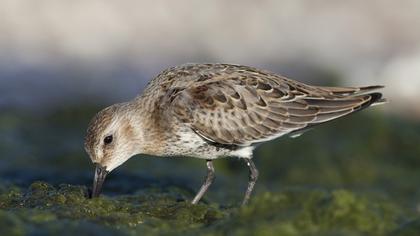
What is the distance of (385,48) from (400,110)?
191 inches

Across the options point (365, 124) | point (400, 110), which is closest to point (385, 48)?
point (400, 110)

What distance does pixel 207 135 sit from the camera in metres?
7.38

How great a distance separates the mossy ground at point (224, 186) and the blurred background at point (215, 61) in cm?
3

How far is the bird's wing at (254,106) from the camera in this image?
7414 mm

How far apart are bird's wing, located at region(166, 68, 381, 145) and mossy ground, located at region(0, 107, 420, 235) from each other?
65 centimetres

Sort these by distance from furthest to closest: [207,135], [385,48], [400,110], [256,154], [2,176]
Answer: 1. [385,48]
2. [400,110]
3. [256,154]
4. [2,176]
5. [207,135]

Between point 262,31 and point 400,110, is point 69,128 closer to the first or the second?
point 400,110

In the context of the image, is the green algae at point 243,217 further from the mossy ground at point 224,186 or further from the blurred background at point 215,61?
the blurred background at point 215,61

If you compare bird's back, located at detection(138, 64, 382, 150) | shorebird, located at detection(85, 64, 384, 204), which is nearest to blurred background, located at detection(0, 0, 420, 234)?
shorebird, located at detection(85, 64, 384, 204)

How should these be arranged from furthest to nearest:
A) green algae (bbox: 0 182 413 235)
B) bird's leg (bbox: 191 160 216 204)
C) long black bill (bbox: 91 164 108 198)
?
bird's leg (bbox: 191 160 216 204) < long black bill (bbox: 91 164 108 198) < green algae (bbox: 0 182 413 235)

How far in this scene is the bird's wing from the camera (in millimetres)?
7414

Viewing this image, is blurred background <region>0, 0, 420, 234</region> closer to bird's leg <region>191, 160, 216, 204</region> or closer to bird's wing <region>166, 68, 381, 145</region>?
bird's leg <region>191, 160, 216, 204</region>

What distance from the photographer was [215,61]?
56.8 ft

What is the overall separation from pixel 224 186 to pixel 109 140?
247 centimetres
